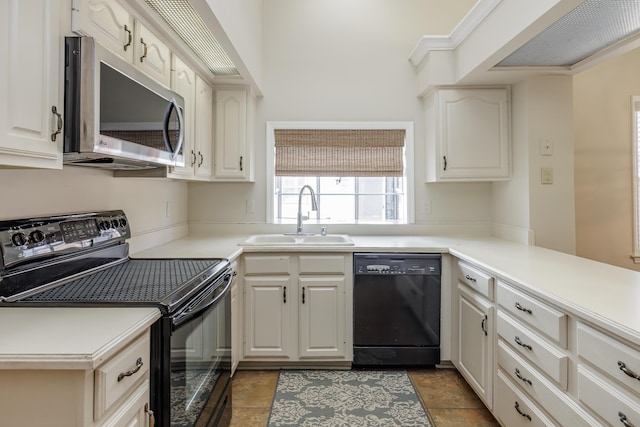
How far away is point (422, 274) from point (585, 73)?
84.0 inches

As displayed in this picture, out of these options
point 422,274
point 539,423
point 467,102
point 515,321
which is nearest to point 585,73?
point 467,102

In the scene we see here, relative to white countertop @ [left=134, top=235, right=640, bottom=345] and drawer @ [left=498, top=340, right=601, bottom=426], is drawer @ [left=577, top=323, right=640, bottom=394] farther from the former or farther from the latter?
drawer @ [left=498, top=340, right=601, bottom=426]

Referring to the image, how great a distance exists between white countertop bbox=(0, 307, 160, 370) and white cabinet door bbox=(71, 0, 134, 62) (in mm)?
931

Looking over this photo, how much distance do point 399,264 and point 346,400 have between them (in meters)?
0.93

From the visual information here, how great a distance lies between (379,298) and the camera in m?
2.48

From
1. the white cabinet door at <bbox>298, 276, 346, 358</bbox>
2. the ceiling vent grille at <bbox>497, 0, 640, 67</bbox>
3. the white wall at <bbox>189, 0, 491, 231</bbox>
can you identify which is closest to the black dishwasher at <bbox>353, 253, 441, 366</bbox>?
the white cabinet door at <bbox>298, 276, 346, 358</bbox>

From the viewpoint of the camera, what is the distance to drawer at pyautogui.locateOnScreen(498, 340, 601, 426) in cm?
125

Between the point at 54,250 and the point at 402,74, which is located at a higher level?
the point at 402,74

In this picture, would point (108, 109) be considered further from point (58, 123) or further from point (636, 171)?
point (636, 171)

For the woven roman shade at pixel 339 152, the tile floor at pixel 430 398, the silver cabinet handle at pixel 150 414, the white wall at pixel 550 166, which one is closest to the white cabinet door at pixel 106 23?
the silver cabinet handle at pixel 150 414

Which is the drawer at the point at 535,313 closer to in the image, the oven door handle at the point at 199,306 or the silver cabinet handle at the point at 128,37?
the oven door handle at the point at 199,306

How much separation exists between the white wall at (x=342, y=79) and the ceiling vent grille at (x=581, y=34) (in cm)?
101

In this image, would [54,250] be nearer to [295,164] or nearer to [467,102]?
[295,164]

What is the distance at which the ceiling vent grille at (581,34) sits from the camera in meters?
1.62
